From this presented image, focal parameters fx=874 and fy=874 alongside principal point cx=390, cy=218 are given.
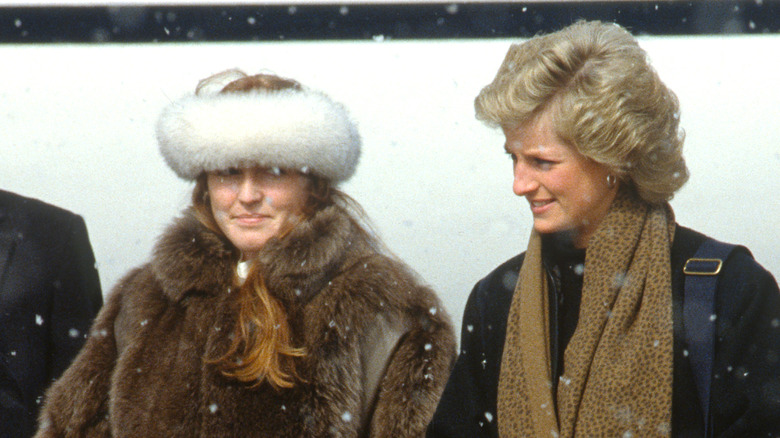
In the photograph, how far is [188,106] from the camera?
2.30m

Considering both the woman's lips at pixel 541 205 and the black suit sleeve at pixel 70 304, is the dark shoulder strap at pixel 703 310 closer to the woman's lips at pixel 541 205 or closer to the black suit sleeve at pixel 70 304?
the woman's lips at pixel 541 205

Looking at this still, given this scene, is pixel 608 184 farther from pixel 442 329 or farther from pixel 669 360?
pixel 442 329

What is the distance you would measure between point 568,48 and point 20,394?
5.92 feet

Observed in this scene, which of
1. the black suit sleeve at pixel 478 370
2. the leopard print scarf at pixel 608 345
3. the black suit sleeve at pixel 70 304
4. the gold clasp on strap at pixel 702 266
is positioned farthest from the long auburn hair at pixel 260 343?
the gold clasp on strap at pixel 702 266

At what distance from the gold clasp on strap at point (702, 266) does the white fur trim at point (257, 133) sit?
95cm

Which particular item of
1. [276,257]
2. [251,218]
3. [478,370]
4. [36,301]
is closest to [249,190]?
[251,218]

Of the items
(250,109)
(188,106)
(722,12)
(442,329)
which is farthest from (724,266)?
(722,12)

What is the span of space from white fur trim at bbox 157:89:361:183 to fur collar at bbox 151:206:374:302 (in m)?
0.15

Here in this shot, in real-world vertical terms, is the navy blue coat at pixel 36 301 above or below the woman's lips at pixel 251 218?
below

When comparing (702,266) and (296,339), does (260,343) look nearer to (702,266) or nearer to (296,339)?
(296,339)

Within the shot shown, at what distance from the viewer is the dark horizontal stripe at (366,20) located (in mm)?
2990

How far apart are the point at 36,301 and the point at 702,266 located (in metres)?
1.83

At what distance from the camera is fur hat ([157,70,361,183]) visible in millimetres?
2182

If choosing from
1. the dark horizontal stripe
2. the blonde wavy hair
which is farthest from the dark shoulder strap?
the dark horizontal stripe
